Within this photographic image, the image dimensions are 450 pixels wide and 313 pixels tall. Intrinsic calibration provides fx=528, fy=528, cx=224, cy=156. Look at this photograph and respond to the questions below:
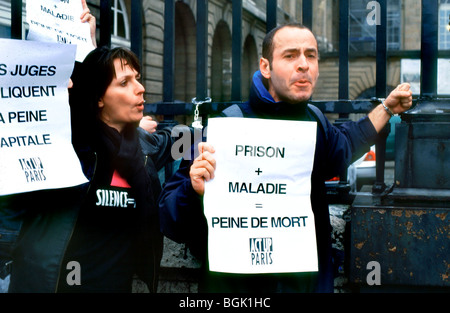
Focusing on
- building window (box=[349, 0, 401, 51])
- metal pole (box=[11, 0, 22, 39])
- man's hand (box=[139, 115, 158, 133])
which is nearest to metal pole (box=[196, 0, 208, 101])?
man's hand (box=[139, 115, 158, 133])

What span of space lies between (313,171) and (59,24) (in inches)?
53.7

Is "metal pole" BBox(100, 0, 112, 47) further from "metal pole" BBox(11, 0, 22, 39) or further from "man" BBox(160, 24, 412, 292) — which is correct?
"man" BBox(160, 24, 412, 292)

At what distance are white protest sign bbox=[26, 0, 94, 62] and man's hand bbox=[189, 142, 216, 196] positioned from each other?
972 millimetres

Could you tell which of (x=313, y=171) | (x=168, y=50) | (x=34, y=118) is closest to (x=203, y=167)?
(x=313, y=171)

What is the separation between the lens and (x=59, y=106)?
2244 mm

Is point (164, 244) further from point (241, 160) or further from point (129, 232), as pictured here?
point (241, 160)

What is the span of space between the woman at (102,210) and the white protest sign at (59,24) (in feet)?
0.57

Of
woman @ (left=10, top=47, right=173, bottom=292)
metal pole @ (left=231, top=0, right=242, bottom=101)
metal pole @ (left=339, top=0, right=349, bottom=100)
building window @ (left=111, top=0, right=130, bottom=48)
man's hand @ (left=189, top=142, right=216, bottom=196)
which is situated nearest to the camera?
man's hand @ (left=189, top=142, right=216, bottom=196)

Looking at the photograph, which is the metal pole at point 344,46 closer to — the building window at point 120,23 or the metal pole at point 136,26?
the metal pole at point 136,26

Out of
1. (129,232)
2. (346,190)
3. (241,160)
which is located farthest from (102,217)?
(346,190)

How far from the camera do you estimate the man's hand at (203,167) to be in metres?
1.86

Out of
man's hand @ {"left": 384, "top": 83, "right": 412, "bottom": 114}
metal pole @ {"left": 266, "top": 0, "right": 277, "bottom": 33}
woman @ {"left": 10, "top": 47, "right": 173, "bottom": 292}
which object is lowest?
woman @ {"left": 10, "top": 47, "right": 173, "bottom": 292}

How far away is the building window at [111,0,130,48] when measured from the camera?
38.7 ft

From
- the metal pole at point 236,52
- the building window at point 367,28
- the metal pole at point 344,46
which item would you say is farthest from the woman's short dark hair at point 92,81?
the building window at point 367,28
